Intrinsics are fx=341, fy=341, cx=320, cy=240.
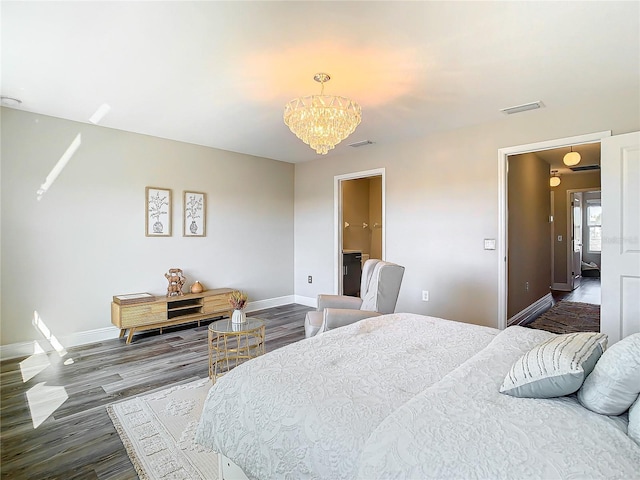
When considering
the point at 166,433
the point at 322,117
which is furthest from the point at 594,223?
the point at 166,433

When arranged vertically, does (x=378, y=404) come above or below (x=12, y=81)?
below

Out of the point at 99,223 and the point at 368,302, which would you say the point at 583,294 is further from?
the point at 99,223

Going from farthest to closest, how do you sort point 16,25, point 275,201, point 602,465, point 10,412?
point 275,201, point 10,412, point 16,25, point 602,465

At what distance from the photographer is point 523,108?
3.39 meters

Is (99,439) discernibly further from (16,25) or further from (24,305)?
(16,25)

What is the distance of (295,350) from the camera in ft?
5.46

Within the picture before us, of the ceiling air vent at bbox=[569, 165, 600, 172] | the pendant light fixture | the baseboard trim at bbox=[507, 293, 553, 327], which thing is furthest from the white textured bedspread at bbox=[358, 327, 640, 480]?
the ceiling air vent at bbox=[569, 165, 600, 172]

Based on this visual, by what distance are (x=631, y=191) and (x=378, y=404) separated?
3.07 m

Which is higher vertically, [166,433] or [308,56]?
[308,56]

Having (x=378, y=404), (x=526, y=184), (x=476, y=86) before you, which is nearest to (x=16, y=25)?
(x=378, y=404)

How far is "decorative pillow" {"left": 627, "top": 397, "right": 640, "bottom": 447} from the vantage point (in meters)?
0.94

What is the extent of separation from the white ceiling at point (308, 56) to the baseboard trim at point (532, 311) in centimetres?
265

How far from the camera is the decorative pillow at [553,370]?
1.13 metres

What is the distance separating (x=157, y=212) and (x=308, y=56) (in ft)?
9.94
